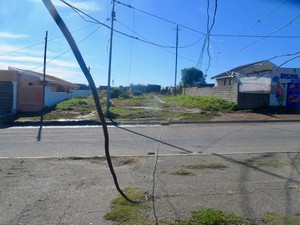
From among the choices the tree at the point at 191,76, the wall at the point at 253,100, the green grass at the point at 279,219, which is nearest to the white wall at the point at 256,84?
the wall at the point at 253,100

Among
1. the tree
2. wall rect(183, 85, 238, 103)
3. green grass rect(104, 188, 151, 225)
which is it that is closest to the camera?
green grass rect(104, 188, 151, 225)

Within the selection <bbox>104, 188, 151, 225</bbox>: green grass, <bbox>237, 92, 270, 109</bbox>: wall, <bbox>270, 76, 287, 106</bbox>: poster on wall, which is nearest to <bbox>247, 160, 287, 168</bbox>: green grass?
<bbox>104, 188, 151, 225</bbox>: green grass

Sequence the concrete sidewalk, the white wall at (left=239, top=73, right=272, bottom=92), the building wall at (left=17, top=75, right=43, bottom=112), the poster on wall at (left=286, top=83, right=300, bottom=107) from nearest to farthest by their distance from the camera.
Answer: the concrete sidewalk → the white wall at (left=239, top=73, right=272, bottom=92) → the poster on wall at (left=286, top=83, right=300, bottom=107) → the building wall at (left=17, top=75, right=43, bottom=112)

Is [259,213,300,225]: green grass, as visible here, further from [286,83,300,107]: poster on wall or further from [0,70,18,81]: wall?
[0,70,18,81]: wall

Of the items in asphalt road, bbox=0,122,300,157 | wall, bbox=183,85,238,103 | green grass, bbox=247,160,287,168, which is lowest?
asphalt road, bbox=0,122,300,157

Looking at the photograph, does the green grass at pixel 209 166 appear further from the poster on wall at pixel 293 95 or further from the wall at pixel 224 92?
the poster on wall at pixel 293 95

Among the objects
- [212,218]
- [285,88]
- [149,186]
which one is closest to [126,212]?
[212,218]

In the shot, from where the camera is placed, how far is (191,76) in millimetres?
75562

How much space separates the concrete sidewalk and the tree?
6791 cm

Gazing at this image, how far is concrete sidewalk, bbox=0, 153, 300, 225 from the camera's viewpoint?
433 centimetres

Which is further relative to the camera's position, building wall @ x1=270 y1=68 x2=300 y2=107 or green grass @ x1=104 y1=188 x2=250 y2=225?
building wall @ x1=270 y1=68 x2=300 y2=107

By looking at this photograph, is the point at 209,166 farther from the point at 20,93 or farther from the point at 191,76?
the point at 191,76

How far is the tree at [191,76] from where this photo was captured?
74.7 metres

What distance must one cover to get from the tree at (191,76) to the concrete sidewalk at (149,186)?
2674 inches
